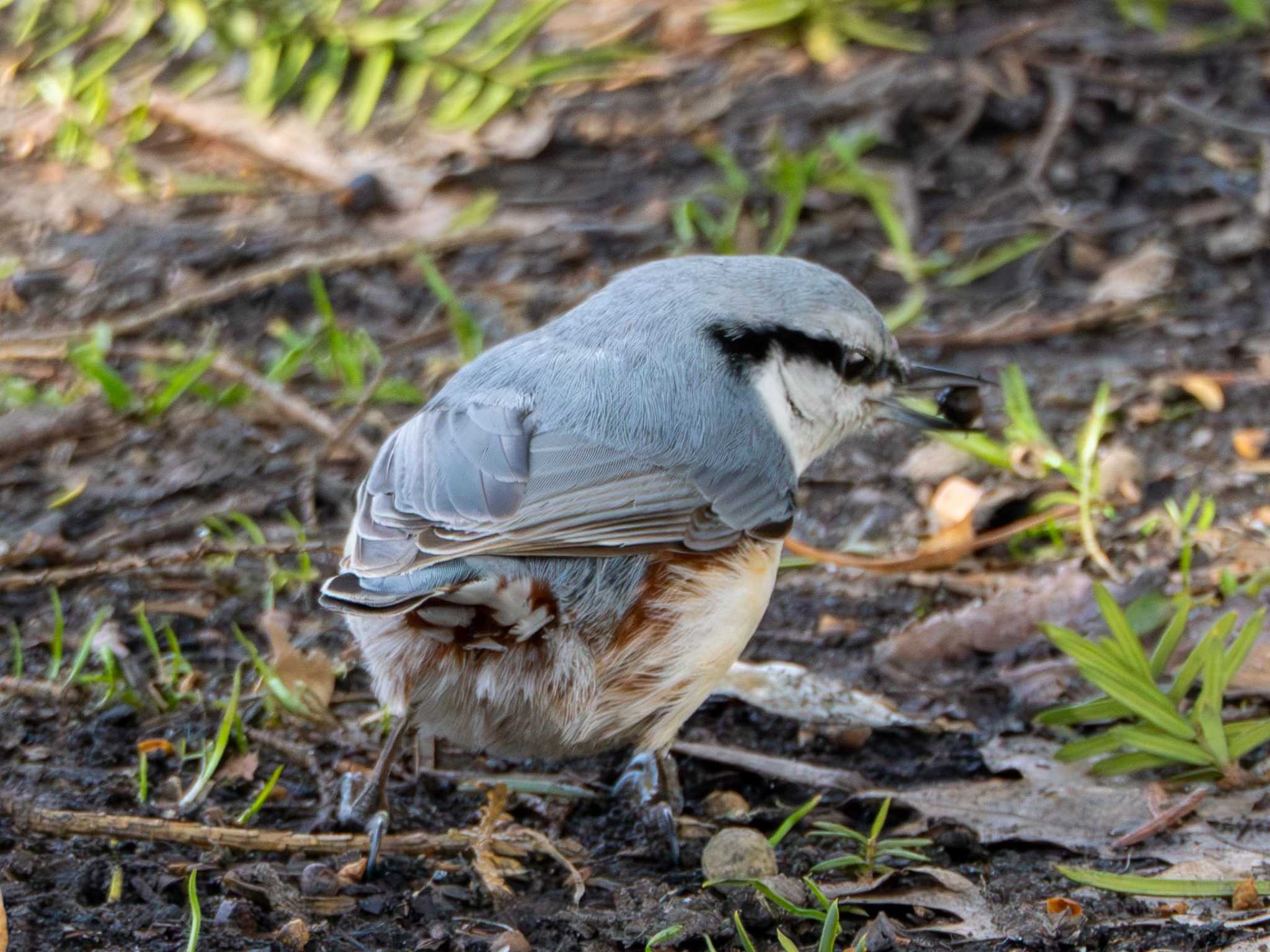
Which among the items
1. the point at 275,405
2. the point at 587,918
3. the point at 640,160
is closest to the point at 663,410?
the point at 587,918

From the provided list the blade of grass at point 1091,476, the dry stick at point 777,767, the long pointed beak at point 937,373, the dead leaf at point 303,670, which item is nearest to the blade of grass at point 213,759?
the dead leaf at point 303,670

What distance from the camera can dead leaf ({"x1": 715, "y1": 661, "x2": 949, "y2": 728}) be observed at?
339cm

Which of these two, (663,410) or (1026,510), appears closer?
(663,410)

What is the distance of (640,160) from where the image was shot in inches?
221

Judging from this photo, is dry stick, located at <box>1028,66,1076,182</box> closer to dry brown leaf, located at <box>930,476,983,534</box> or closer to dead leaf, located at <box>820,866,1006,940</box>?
dry brown leaf, located at <box>930,476,983,534</box>

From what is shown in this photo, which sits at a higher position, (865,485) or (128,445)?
(128,445)

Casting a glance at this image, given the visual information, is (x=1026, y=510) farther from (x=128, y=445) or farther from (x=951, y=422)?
(x=128, y=445)

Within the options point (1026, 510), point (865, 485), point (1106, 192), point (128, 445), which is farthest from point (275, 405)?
point (1106, 192)

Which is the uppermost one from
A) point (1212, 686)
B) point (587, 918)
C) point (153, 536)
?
point (153, 536)

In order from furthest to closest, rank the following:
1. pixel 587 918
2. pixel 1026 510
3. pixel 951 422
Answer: pixel 1026 510
pixel 951 422
pixel 587 918

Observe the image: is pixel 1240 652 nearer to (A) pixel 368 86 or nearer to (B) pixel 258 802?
(B) pixel 258 802

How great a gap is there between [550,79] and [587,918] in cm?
391

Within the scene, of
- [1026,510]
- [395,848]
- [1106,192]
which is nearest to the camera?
[395,848]

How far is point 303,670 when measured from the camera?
3.37 meters
